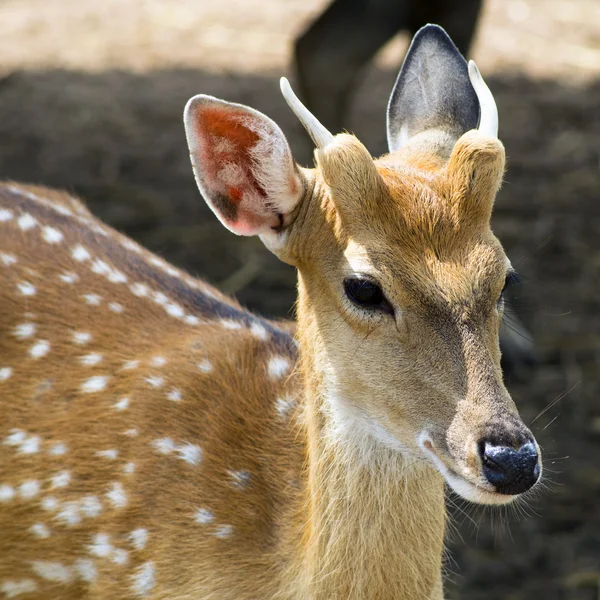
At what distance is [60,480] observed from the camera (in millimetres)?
3145

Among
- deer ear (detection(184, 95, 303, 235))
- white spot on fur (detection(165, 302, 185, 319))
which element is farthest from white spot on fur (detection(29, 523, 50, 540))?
deer ear (detection(184, 95, 303, 235))

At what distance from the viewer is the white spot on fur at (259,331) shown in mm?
3479

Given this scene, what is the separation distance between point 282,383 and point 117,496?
1.87ft

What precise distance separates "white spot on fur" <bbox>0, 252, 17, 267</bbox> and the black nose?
5.59 feet

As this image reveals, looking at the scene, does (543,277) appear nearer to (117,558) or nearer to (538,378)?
(538,378)

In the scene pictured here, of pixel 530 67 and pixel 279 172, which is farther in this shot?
pixel 530 67

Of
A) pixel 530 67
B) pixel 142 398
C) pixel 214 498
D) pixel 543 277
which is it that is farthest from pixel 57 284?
pixel 530 67

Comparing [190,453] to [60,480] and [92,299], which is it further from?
[92,299]

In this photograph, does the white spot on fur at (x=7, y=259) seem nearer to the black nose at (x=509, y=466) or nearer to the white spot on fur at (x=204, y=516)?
the white spot on fur at (x=204, y=516)

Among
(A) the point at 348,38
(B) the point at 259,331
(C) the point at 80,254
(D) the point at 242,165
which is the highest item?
(D) the point at 242,165

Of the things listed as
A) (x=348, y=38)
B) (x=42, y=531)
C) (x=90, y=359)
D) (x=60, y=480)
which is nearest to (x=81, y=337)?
(x=90, y=359)

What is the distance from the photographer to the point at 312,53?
5723 mm

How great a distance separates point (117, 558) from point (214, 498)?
30 centimetres

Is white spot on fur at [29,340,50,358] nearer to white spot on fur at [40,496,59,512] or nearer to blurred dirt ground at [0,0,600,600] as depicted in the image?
white spot on fur at [40,496,59,512]
